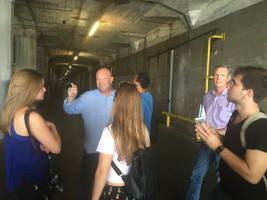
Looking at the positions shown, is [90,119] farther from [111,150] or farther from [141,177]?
[141,177]

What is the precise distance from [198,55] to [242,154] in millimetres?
6102

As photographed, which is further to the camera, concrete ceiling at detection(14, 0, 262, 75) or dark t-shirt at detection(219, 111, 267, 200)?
concrete ceiling at detection(14, 0, 262, 75)

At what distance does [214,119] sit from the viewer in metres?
2.90

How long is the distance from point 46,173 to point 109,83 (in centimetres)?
127

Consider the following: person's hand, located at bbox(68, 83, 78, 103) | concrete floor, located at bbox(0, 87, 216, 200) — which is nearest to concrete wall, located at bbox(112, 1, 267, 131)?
concrete floor, located at bbox(0, 87, 216, 200)

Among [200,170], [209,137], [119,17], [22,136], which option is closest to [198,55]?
[119,17]

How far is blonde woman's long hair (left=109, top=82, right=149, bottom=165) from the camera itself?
1.58m

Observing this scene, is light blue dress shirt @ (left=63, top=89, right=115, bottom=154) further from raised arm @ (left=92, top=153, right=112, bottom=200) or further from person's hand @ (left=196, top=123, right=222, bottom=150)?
person's hand @ (left=196, top=123, right=222, bottom=150)

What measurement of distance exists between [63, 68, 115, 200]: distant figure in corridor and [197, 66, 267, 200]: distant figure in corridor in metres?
1.26

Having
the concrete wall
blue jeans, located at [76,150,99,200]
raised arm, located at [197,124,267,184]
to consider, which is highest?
the concrete wall

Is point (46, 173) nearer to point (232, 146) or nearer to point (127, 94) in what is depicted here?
point (127, 94)

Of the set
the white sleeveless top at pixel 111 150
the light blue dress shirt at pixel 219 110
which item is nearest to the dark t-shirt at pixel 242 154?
the white sleeveless top at pixel 111 150

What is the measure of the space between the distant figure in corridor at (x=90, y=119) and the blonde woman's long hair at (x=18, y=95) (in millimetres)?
776

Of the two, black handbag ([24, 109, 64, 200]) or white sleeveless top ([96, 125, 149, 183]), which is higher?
white sleeveless top ([96, 125, 149, 183])
